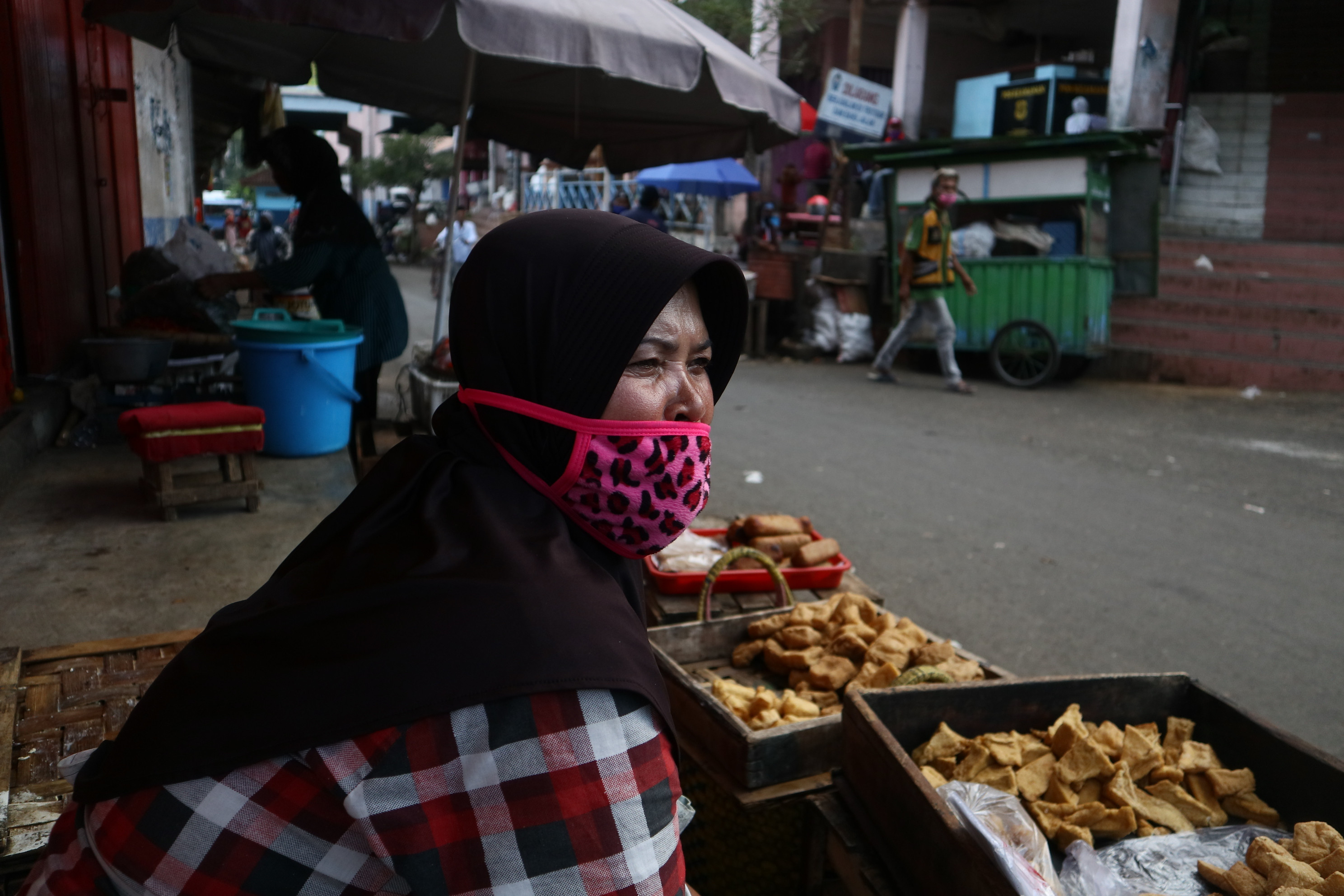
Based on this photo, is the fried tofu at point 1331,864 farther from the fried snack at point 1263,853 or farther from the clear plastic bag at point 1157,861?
the clear plastic bag at point 1157,861

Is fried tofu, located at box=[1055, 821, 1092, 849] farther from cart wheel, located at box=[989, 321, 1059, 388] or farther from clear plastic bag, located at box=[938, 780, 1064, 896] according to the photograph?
cart wheel, located at box=[989, 321, 1059, 388]

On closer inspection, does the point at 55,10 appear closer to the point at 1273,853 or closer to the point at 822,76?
the point at 1273,853

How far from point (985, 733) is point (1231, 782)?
52cm

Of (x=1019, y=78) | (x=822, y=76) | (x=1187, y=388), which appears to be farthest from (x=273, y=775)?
(x=822, y=76)

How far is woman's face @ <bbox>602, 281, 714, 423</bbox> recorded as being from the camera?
4.46 feet

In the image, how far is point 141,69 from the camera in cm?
830

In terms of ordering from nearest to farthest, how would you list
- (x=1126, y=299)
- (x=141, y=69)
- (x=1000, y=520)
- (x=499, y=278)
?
(x=499, y=278), (x=1000, y=520), (x=141, y=69), (x=1126, y=299)

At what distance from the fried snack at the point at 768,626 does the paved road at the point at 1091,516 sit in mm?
1380

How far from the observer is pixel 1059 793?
221cm

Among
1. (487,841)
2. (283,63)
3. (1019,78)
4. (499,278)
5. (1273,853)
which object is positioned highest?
(1019,78)

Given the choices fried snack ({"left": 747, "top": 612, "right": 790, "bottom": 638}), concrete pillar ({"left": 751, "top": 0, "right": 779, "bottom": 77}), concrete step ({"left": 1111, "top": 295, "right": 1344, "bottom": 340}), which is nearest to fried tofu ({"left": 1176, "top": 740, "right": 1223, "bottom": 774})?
fried snack ({"left": 747, "top": 612, "right": 790, "bottom": 638})

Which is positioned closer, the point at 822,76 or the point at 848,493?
the point at 848,493

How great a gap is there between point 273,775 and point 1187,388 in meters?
11.2

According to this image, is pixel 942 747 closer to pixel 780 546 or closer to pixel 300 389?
pixel 780 546
